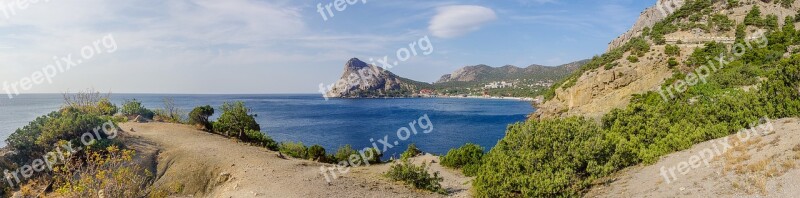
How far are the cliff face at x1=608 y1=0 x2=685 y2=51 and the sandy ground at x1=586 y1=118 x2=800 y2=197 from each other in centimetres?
5835

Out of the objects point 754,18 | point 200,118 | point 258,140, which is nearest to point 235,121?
point 258,140

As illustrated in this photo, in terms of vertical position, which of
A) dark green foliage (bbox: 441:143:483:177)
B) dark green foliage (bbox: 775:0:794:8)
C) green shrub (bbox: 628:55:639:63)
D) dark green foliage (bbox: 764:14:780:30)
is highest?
dark green foliage (bbox: 775:0:794:8)

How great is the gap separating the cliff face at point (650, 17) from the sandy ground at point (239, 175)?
59.4 meters

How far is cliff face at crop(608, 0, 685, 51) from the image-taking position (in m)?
66.6

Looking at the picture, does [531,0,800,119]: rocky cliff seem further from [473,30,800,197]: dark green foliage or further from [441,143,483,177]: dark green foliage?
[473,30,800,197]: dark green foliage

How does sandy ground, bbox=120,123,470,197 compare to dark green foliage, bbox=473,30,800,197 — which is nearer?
dark green foliage, bbox=473,30,800,197

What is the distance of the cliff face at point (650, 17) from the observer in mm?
66556

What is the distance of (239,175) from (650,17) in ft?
248

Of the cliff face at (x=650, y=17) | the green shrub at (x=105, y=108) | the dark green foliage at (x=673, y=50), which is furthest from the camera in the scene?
the cliff face at (x=650, y=17)

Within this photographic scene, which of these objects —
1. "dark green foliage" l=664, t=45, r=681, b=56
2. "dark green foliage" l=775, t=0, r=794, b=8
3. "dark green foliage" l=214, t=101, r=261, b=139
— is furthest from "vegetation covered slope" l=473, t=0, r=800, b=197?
"dark green foliage" l=775, t=0, r=794, b=8

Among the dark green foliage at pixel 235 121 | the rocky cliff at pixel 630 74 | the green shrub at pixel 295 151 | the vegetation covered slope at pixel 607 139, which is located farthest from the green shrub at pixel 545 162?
the rocky cliff at pixel 630 74

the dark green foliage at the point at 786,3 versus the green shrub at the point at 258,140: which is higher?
the dark green foliage at the point at 786,3

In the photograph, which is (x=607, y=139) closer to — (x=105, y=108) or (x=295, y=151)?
(x=295, y=151)

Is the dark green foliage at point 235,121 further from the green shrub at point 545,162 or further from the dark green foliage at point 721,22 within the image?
the dark green foliage at point 721,22
